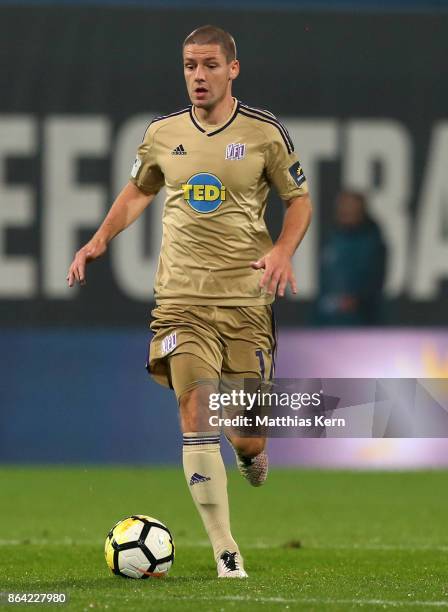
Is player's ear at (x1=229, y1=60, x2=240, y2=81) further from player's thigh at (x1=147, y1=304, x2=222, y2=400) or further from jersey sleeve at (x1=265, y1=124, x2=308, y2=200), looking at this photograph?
player's thigh at (x1=147, y1=304, x2=222, y2=400)

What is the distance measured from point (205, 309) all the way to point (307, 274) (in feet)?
21.3

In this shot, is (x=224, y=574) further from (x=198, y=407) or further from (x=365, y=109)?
(x=365, y=109)

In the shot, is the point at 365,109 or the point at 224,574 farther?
the point at 365,109

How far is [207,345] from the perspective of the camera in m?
6.73

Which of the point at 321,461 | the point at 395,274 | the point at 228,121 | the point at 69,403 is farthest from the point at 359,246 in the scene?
the point at 228,121

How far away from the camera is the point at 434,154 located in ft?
44.1

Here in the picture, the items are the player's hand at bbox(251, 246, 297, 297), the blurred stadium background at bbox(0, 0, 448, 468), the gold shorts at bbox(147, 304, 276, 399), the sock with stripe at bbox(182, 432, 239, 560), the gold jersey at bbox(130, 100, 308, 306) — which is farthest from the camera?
the blurred stadium background at bbox(0, 0, 448, 468)

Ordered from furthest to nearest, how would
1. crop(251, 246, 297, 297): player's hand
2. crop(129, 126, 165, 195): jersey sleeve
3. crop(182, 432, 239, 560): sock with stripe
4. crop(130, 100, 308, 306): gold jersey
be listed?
crop(129, 126, 165, 195): jersey sleeve
crop(130, 100, 308, 306): gold jersey
crop(182, 432, 239, 560): sock with stripe
crop(251, 246, 297, 297): player's hand

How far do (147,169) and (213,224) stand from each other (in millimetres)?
458

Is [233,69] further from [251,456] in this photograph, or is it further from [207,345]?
[251,456]

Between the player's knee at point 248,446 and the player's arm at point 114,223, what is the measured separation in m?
1.02

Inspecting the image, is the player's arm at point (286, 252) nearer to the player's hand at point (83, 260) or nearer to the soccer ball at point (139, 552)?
the player's hand at point (83, 260)

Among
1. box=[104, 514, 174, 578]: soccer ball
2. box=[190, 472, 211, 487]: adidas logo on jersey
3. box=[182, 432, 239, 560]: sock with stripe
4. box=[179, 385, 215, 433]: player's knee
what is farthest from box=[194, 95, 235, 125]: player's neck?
box=[104, 514, 174, 578]: soccer ball

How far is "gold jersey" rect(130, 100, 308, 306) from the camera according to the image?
268 inches
